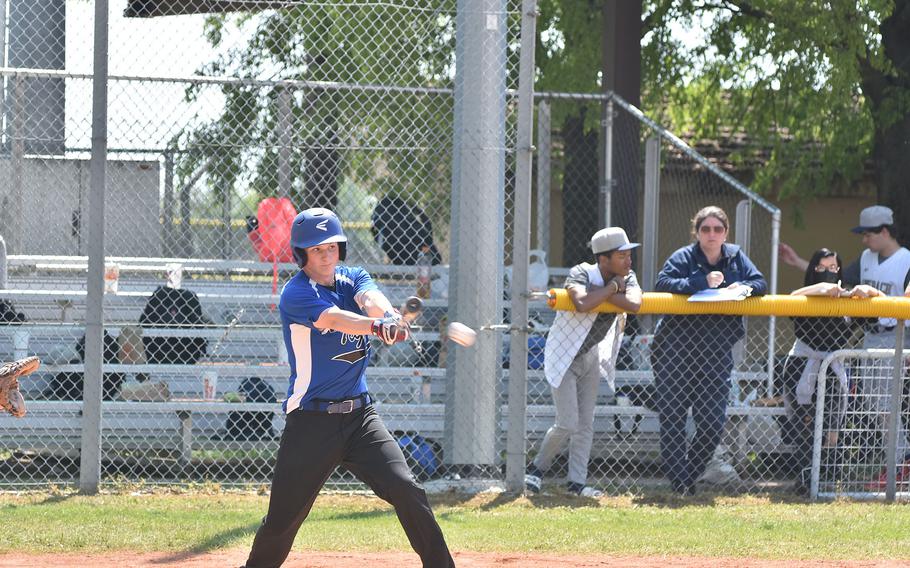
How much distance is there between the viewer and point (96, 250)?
8148mm

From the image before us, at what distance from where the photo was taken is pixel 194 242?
1098cm

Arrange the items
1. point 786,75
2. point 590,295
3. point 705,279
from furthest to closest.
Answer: point 786,75, point 705,279, point 590,295

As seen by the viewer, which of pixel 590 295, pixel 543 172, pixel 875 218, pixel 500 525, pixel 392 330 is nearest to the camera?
pixel 392 330

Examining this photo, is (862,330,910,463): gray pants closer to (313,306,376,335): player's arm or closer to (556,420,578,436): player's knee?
(556,420,578,436): player's knee

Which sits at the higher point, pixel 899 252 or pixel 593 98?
pixel 593 98

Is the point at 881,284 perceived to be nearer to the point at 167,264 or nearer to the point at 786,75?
the point at 786,75

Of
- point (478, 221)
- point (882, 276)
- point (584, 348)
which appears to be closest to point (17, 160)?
Answer: point (478, 221)

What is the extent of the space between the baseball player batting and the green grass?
65.3 inches

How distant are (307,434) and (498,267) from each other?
3540 mm

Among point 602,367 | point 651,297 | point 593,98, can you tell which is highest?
point 593,98

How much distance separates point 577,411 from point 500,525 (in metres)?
1.31

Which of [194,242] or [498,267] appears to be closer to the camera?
[498,267]

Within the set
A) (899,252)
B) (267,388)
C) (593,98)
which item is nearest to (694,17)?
(593,98)

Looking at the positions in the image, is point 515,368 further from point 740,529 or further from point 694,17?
point 694,17
